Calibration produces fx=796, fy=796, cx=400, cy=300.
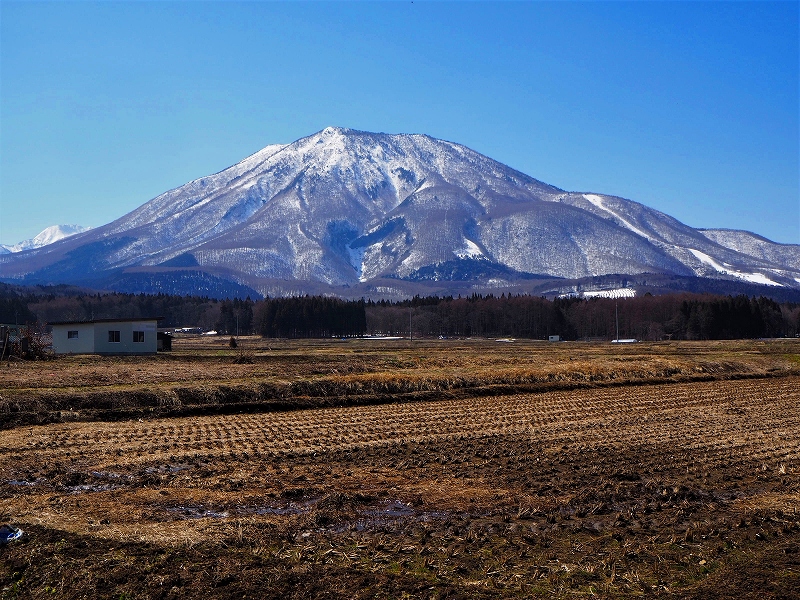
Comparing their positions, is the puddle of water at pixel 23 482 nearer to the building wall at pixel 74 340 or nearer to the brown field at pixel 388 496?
the brown field at pixel 388 496

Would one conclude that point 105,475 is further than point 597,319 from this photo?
No

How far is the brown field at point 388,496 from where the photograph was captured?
862 cm

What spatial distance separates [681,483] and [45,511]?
10.2 m

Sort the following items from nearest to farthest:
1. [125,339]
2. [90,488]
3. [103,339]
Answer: [90,488], [103,339], [125,339]

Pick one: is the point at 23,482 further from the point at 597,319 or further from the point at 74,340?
the point at 597,319

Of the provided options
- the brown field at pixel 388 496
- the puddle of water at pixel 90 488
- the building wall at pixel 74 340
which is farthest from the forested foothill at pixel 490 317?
the puddle of water at pixel 90 488

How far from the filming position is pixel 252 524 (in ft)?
35.4

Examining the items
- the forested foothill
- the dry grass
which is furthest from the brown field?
the forested foothill

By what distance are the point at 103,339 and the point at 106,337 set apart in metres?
0.23

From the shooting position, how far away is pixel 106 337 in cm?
5203

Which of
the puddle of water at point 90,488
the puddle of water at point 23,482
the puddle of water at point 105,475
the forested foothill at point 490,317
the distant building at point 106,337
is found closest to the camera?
the puddle of water at point 90,488

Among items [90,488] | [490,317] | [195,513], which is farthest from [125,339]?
[490,317]

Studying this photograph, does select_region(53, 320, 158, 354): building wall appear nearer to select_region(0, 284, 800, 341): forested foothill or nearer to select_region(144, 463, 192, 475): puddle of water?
select_region(144, 463, 192, 475): puddle of water

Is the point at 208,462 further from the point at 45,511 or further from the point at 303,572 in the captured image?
the point at 303,572
